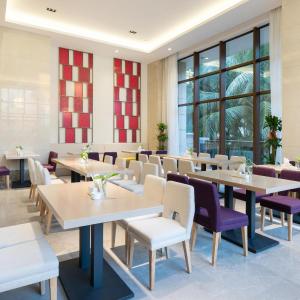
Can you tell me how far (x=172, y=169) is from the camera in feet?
19.9

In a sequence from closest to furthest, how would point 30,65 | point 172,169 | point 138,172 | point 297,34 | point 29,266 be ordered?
point 29,266, point 138,172, point 297,34, point 172,169, point 30,65

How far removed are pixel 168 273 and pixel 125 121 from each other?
7941mm

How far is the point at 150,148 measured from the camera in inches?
417

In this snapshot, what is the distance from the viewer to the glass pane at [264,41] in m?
6.64

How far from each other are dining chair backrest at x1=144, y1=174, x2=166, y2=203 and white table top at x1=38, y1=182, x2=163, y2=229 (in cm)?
37

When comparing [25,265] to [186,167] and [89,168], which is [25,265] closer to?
[89,168]

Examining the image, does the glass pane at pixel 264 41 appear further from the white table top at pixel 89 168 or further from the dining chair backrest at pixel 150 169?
the white table top at pixel 89 168

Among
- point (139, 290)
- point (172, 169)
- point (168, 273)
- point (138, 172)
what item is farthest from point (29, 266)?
point (172, 169)

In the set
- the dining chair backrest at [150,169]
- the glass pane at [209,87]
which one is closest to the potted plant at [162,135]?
the glass pane at [209,87]

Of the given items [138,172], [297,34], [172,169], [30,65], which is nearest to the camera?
[138,172]

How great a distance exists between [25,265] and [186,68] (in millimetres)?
8562

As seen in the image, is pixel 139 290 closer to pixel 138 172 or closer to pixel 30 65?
pixel 138 172

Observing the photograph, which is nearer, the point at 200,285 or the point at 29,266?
Answer: the point at 29,266

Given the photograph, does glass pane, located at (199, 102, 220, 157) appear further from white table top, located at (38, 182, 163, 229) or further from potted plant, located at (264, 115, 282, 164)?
white table top, located at (38, 182, 163, 229)
